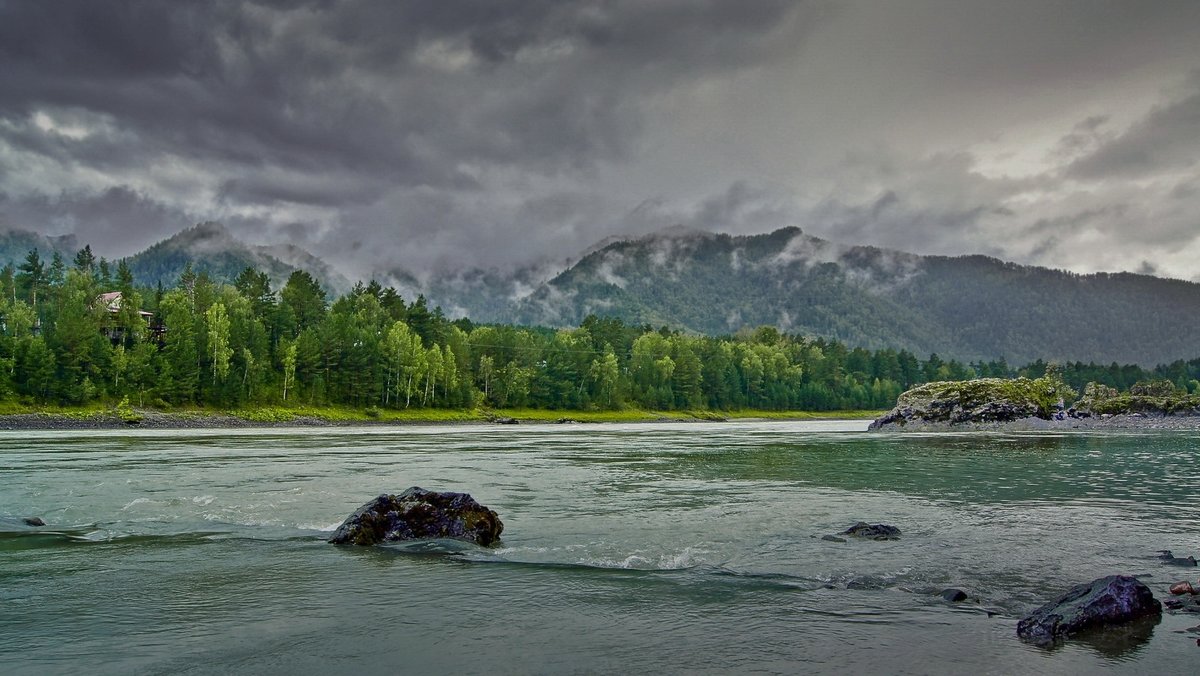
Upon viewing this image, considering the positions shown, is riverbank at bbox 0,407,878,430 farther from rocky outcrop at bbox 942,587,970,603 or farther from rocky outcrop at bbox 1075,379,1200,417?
rocky outcrop at bbox 942,587,970,603

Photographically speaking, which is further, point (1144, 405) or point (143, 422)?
point (1144, 405)

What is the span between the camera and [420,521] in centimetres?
2338

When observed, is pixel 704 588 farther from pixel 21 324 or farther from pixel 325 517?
pixel 21 324

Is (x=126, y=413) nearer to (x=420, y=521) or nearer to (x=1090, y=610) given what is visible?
(x=420, y=521)

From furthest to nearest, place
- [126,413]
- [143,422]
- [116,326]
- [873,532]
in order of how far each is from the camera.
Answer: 1. [116,326]
2. [126,413]
3. [143,422]
4. [873,532]

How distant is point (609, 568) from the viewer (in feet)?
62.4

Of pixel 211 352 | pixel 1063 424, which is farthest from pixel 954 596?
pixel 211 352

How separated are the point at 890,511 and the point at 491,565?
1649cm

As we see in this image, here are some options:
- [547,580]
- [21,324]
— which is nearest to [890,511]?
[547,580]

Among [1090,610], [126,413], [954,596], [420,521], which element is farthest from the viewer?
[126,413]

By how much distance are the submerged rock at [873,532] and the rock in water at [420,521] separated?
10.7 metres

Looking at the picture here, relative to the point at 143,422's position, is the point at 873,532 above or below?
above

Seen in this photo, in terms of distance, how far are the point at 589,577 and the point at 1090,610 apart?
32.8 feet

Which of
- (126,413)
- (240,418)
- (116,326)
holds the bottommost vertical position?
(240,418)
